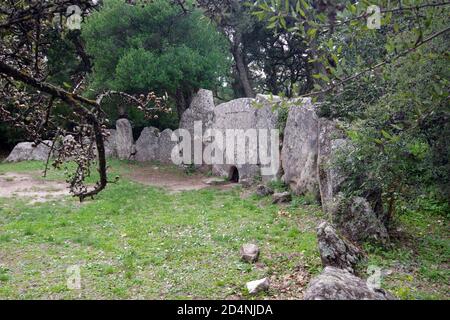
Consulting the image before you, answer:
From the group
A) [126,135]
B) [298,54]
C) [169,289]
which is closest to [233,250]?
[169,289]

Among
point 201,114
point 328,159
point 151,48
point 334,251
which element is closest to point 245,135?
point 201,114

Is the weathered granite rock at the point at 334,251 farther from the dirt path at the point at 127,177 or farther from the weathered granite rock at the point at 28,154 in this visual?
the weathered granite rock at the point at 28,154

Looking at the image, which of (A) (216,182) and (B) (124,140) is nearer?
(A) (216,182)

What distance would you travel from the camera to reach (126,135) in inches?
729

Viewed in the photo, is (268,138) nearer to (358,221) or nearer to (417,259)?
(358,221)

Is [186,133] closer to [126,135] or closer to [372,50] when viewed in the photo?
[126,135]

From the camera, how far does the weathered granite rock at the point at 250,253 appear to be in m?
5.77

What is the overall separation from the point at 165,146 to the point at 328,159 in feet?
35.6

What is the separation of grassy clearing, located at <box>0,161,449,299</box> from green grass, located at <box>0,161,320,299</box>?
1 centimetres

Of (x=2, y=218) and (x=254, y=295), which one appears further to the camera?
(x=2, y=218)

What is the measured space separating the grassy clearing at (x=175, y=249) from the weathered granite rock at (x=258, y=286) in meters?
0.10

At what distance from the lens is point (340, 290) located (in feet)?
11.8

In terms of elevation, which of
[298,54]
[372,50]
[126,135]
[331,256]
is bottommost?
[331,256]
